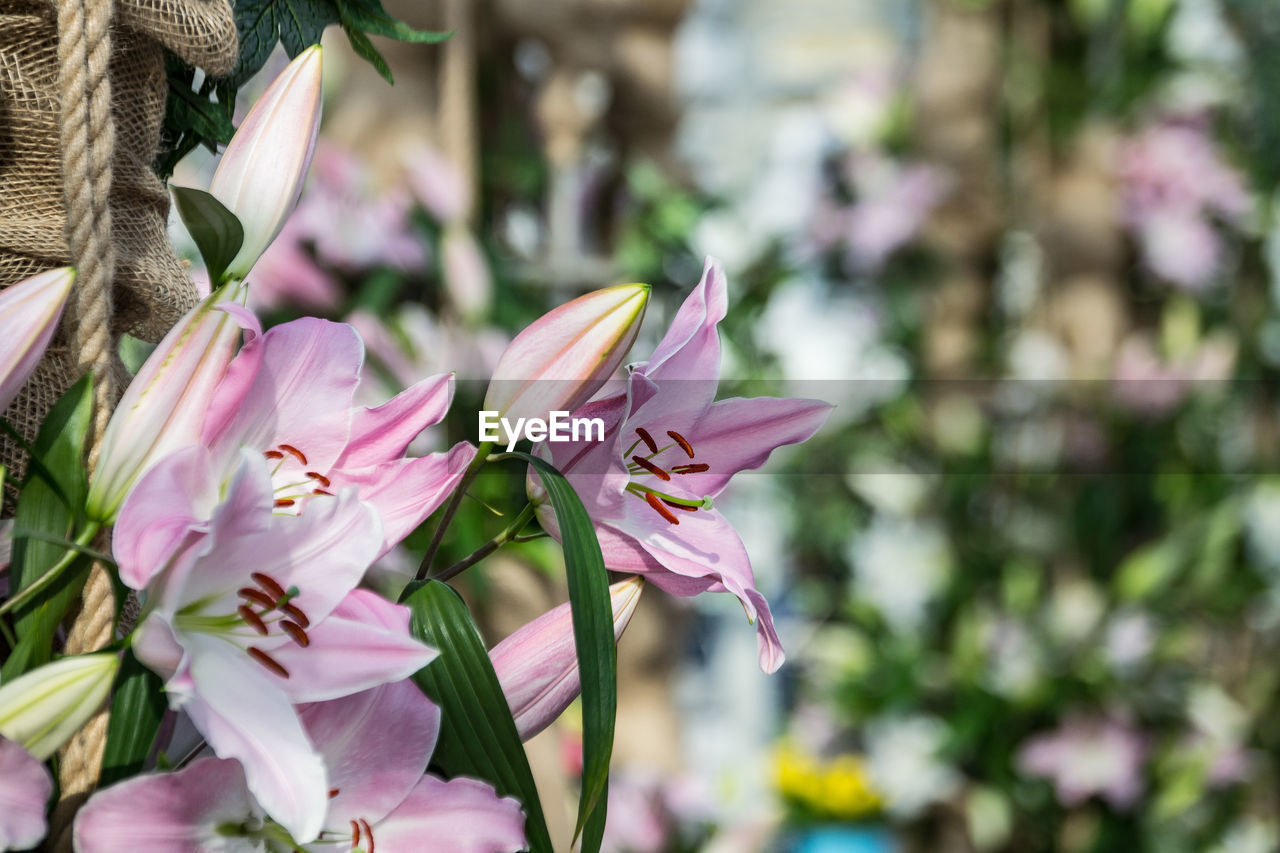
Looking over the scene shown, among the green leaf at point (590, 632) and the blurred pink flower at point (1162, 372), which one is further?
the blurred pink flower at point (1162, 372)

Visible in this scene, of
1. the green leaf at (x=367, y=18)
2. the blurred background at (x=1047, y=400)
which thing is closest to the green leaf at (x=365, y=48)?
the green leaf at (x=367, y=18)

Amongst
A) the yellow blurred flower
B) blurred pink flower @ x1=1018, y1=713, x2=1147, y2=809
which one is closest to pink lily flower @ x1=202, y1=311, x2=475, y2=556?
blurred pink flower @ x1=1018, y1=713, x2=1147, y2=809

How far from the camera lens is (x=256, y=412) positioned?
7.6 inches

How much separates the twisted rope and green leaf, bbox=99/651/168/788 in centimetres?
1

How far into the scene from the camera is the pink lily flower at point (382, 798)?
18 cm

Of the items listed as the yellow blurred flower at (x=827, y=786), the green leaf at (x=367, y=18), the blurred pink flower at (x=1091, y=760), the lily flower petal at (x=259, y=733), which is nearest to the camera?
the lily flower petal at (x=259, y=733)

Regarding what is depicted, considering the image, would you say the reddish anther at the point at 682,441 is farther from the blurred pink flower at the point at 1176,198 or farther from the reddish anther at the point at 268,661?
the blurred pink flower at the point at 1176,198

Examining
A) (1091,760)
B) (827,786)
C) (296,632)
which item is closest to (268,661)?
(296,632)

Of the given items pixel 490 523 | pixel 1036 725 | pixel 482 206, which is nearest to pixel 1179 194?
pixel 1036 725

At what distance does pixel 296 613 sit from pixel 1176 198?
4.65 feet

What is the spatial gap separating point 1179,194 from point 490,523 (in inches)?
40.8

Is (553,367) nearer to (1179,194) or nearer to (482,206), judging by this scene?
(482,206)

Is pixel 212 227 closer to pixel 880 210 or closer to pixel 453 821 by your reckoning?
pixel 453 821

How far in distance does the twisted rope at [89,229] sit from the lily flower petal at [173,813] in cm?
2
